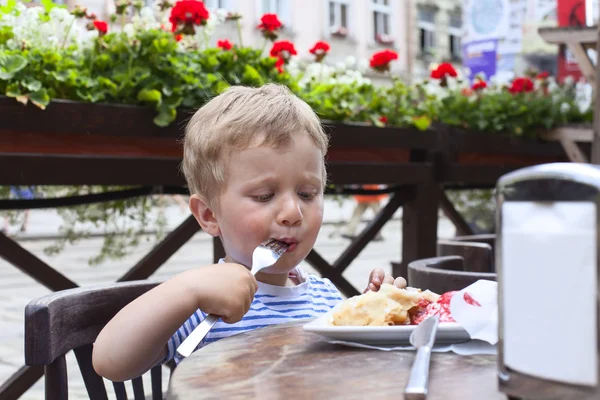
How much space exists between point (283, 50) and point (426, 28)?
64.0 feet

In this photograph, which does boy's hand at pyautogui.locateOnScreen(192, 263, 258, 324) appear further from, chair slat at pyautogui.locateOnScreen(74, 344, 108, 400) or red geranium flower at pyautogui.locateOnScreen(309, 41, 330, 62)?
red geranium flower at pyautogui.locateOnScreen(309, 41, 330, 62)

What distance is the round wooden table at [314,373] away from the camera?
27.8 inches

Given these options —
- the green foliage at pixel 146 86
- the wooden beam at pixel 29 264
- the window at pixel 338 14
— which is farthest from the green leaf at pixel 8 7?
the window at pixel 338 14

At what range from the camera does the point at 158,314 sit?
3.17 ft

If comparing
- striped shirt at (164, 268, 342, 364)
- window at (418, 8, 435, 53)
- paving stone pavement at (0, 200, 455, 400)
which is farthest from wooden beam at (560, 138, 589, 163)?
window at (418, 8, 435, 53)

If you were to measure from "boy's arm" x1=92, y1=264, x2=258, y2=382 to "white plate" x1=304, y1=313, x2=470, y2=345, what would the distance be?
0.46 ft

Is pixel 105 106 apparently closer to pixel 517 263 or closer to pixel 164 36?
pixel 164 36

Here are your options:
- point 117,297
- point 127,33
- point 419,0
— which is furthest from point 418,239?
point 419,0

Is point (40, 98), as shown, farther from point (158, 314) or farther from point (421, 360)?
point (421, 360)

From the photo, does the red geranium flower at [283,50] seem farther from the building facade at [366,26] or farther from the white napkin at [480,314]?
the building facade at [366,26]

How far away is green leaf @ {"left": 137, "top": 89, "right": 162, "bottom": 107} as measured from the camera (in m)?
2.42

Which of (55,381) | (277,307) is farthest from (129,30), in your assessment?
(55,381)

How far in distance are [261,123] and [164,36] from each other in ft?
4.85

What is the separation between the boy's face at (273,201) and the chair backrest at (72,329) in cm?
18
